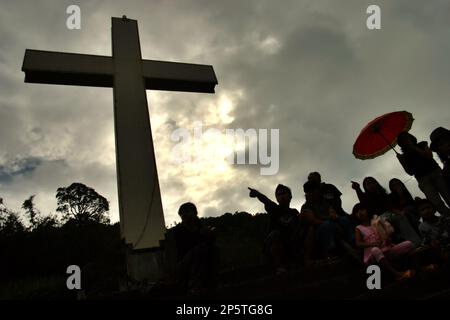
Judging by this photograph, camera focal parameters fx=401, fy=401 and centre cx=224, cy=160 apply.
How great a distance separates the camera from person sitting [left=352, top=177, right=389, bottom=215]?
187 inches

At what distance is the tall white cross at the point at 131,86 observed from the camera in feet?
16.6

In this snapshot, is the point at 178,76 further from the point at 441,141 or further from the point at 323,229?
the point at 441,141

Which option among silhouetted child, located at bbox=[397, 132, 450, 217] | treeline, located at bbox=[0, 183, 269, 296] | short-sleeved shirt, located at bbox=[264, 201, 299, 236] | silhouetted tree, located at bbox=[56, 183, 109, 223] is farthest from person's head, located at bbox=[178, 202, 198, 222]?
silhouetted tree, located at bbox=[56, 183, 109, 223]

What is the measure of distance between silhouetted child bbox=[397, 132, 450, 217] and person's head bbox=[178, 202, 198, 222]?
2671 mm

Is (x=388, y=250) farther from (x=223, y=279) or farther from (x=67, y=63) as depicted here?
(x=67, y=63)

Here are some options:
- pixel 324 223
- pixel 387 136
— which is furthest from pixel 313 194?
pixel 387 136

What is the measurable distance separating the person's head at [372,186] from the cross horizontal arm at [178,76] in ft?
9.79

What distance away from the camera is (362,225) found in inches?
172

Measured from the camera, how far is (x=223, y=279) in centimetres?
460

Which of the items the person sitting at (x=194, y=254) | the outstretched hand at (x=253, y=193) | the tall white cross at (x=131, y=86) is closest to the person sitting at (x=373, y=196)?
the outstretched hand at (x=253, y=193)

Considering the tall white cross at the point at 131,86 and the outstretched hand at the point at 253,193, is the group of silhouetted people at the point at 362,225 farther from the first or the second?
the tall white cross at the point at 131,86

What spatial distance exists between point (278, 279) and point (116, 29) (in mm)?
4787

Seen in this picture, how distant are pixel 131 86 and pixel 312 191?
3067mm

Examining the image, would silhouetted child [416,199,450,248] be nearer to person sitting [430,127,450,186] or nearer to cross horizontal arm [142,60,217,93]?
person sitting [430,127,450,186]
